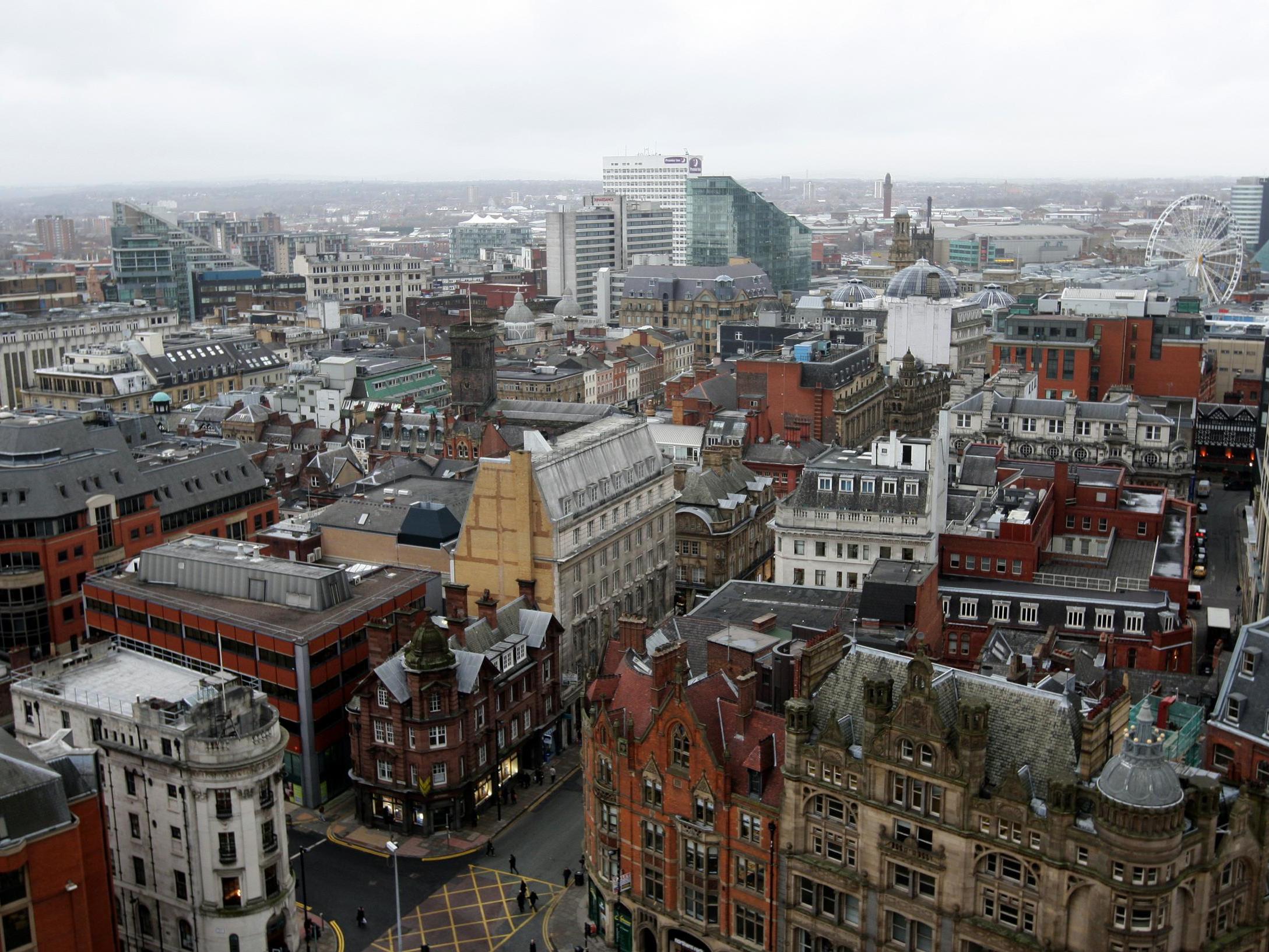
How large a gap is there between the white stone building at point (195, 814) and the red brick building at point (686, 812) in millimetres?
18735

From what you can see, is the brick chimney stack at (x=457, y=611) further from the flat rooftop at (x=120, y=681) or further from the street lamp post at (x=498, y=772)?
the flat rooftop at (x=120, y=681)

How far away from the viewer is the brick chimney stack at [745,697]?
67.4 m

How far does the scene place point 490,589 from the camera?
10425 centimetres

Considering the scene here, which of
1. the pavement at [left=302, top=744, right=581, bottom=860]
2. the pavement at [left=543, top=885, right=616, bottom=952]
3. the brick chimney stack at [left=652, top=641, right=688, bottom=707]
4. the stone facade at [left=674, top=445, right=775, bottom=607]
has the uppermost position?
the brick chimney stack at [left=652, top=641, right=688, bottom=707]

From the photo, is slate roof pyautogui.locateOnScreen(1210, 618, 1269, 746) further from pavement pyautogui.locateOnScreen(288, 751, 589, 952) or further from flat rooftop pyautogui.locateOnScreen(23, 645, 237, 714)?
flat rooftop pyautogui.locateOnScreen(23, 645, 237, 714)

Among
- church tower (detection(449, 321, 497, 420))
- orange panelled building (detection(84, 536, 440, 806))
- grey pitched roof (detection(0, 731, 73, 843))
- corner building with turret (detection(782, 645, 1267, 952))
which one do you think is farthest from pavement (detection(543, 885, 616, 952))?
church tower (detection(449, 321, 497, 420))

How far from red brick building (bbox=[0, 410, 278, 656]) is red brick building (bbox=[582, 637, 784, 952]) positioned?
6226 centimetres

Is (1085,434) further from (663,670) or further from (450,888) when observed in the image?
(450,888)

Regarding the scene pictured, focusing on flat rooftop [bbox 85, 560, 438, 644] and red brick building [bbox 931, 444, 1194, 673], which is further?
red brick building [bbox 931, 444, 1194, 673]

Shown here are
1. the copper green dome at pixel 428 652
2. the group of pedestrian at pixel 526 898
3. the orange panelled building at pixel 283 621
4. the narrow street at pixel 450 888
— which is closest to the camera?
the narrow street at pixel 450 888

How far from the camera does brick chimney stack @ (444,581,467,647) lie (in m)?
89.6

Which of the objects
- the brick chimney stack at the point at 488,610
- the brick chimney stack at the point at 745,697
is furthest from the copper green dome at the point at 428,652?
the brick chimney stack at the point at 745,697

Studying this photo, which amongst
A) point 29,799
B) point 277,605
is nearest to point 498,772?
point 277,605

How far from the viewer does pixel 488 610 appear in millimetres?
93812
